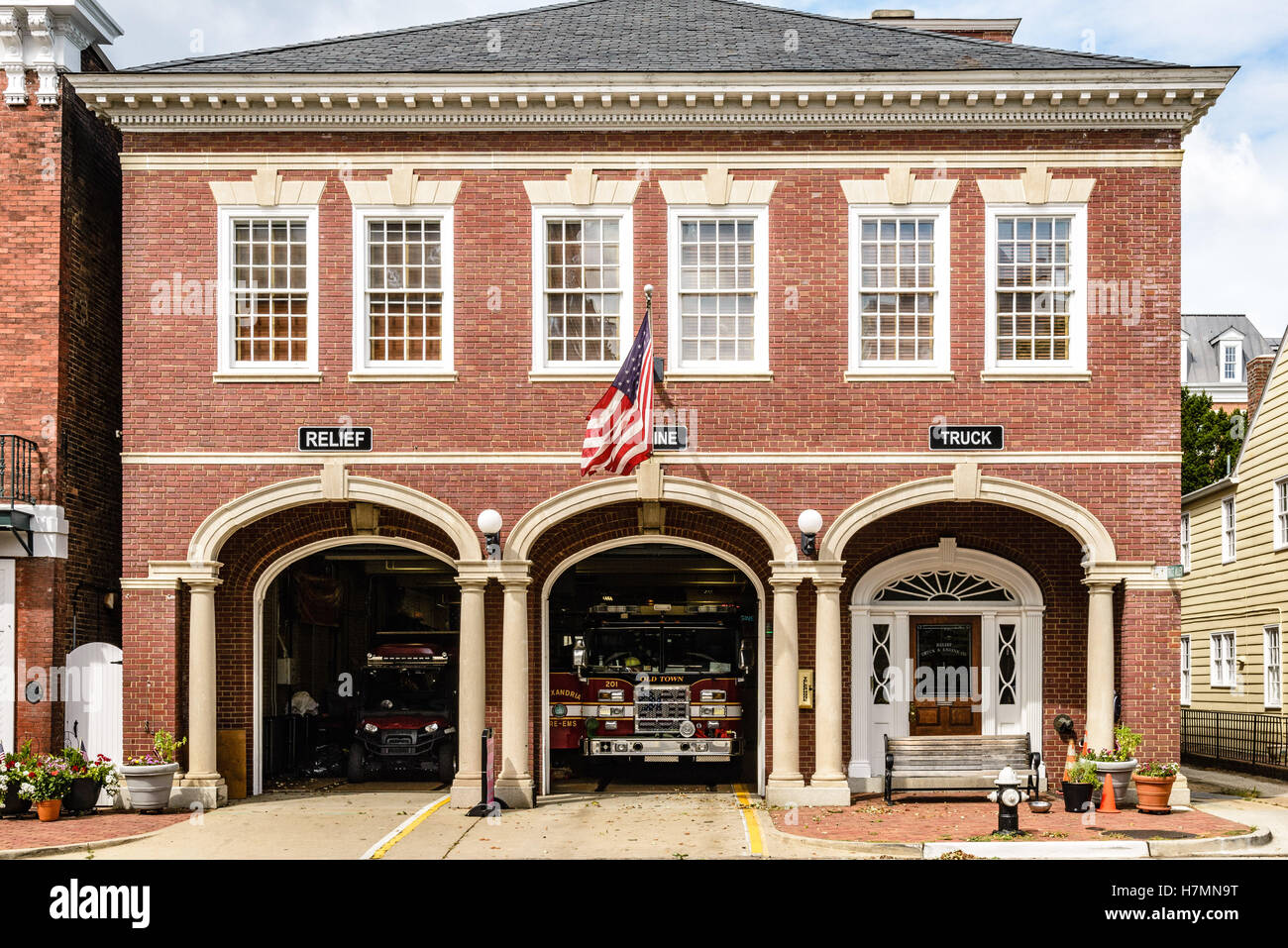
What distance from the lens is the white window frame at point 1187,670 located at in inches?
1158

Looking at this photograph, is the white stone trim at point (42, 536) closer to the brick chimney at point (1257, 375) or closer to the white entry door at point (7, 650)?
the white entry door at point (7, 650)

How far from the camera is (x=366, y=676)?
20438mm

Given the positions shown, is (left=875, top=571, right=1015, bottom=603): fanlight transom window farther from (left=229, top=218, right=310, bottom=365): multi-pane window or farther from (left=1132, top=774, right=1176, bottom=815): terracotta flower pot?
(left=229, top=218, right=310, bottom=365): multi-pane window

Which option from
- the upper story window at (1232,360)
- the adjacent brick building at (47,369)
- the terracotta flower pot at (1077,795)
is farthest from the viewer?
the upper story window at (1232,360)

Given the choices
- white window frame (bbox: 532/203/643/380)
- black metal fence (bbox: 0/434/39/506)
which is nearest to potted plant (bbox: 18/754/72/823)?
black metal fence (bbox: 0/434/39/506)

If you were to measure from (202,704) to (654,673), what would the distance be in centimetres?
631

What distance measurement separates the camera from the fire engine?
62.5 feet

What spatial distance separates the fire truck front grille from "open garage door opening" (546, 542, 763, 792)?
0.6 inches

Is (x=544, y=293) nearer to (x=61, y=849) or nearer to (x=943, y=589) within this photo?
(x=943, y=589)

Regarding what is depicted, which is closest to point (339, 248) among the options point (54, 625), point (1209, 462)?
point (54, 625)

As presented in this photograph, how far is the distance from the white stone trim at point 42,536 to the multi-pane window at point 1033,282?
12782 mm

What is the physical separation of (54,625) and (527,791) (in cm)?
663

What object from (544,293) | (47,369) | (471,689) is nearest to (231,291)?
(47,369)

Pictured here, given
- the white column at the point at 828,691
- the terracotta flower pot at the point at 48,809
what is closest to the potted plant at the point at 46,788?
the terracotta flower pot at the point at 48,809
